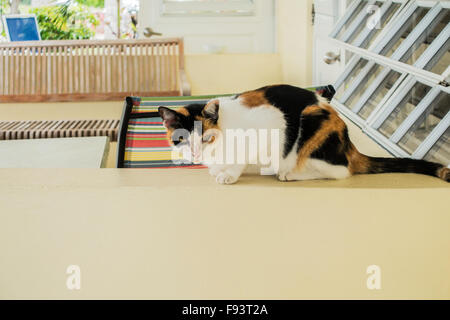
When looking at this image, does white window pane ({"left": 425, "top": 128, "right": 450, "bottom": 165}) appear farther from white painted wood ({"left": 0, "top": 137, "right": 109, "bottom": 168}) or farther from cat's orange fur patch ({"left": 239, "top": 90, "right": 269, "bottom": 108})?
white painted wood ({"left": 0, "top": 137, "right": 109, "bottom": 168})

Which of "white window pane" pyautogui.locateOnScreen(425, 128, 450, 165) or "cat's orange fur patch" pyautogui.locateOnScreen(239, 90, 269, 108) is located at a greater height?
"cat's orange fur patch" pyautogui.locateOnScreen(239, 90, 269, 108)

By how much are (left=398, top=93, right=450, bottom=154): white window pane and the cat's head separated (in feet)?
1.77

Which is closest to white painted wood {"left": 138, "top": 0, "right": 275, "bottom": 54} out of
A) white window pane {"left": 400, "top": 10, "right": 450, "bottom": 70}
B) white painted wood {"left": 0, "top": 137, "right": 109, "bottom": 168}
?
white painted wood {"left": 0, "top": 137, "right": 109, "bottom": 168}

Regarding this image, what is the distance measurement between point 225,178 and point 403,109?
75 cm

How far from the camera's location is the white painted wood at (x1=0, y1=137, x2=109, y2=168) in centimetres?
220

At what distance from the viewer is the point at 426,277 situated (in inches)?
39.9

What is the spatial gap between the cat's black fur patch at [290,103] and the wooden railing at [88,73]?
243cm

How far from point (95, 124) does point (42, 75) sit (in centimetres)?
88

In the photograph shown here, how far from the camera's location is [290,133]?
129 cm

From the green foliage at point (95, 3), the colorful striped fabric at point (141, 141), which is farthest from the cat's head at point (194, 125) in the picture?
the green foliage at point (95, 3)

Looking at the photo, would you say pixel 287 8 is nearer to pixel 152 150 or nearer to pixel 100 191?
pixel 152 150

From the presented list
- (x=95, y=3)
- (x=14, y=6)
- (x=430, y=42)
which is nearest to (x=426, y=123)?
(x=430, y=42)
